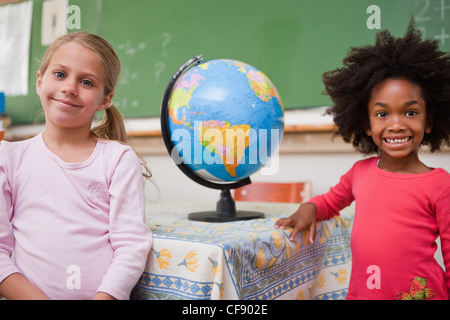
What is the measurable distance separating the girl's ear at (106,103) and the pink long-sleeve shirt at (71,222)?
0.15 metres

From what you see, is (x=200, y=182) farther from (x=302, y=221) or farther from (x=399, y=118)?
(x=399, y=118)

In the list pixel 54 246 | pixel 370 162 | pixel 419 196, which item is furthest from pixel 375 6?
pixel 54 246

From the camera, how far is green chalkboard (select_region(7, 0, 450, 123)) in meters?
2.05

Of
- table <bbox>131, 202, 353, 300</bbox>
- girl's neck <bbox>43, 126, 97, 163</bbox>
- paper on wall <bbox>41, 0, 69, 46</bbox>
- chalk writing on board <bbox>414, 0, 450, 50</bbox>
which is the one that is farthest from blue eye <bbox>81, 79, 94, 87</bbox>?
paper on wall <bbox>41, 0, 69, 46</bbox>

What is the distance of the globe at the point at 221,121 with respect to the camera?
3.59 feet

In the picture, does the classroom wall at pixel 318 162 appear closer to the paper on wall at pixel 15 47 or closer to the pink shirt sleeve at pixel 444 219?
the pink shirt sleeve at pixel 444 219

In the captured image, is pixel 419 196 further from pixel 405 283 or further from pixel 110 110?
pixel 110 110

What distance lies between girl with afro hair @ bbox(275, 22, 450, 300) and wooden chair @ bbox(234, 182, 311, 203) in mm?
A: 877

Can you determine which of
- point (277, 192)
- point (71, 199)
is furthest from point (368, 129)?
point (277, 192)

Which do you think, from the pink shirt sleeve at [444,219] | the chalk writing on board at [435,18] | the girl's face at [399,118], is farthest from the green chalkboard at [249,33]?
the pink shirt sleeve at [444,219]

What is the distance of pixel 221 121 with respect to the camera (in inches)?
42.8

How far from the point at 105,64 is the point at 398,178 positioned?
2.55 ft

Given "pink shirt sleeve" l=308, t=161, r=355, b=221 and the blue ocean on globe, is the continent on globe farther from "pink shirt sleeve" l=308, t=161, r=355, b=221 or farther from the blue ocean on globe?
"pink shirt sleeve" l=308, t=161, r=355, b=221

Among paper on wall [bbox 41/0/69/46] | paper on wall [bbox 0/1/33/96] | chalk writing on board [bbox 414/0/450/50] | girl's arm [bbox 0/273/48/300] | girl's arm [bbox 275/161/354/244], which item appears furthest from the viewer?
paper on wall [bbox 0/1/33/96]
